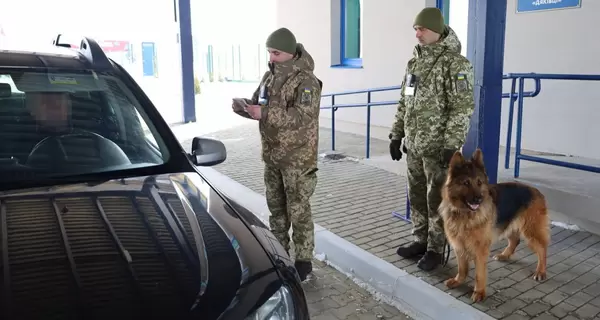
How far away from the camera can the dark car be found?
158cm

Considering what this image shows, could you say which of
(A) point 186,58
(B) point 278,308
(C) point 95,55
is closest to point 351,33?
(A) point 186,58

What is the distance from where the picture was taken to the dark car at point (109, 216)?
1584mm

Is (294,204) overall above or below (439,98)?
below

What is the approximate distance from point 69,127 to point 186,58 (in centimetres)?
1064

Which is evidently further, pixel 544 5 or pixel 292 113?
pixel 544 5

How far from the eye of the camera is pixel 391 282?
3711mm

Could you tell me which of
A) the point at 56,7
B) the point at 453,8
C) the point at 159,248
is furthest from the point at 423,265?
the point at 56,7

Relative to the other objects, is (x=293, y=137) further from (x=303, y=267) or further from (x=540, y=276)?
(x=540, y=276)

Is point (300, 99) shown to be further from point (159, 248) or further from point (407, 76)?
point (159, 248)

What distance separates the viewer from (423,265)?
12.7 ft

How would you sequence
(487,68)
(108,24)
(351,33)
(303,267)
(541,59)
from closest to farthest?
(303,267)
(487,68)
(541,59)
(351,33)
(108,24)

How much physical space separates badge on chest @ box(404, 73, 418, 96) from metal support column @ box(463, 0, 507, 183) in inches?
30.6

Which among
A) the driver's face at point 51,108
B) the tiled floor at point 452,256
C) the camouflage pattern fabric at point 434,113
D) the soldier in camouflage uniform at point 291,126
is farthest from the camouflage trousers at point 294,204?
the driver's face at point 51,108

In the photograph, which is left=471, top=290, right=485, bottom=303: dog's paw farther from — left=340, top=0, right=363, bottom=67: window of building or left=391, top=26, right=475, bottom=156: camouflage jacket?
left=340, top=0, right=363, bottom=67: window of building
